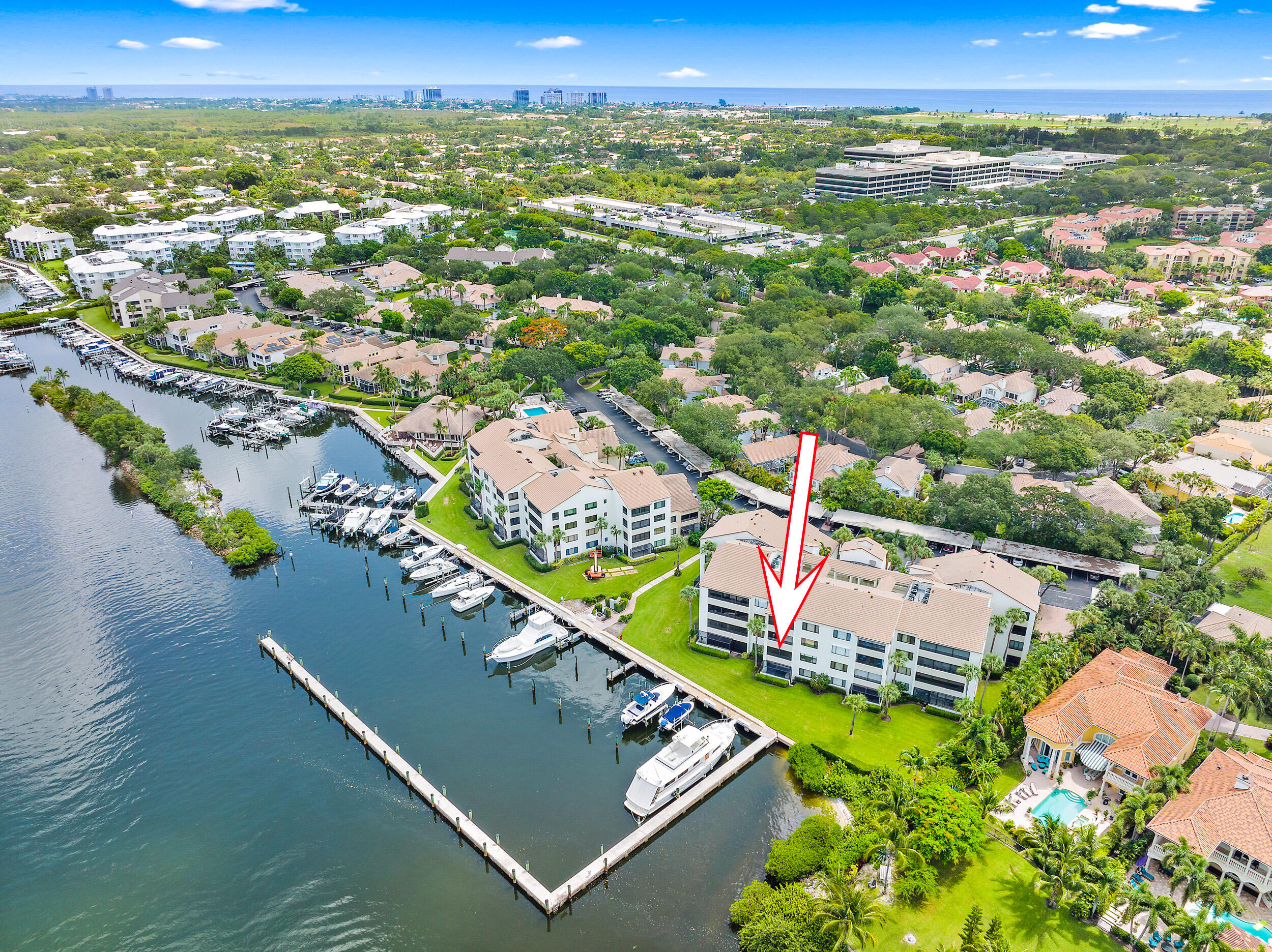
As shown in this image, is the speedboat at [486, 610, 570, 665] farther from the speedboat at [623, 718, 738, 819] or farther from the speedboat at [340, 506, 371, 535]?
the speedboat at [340, 506, 371, 535]

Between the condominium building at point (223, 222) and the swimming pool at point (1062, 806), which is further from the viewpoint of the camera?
the condominium building at point (223, 222)

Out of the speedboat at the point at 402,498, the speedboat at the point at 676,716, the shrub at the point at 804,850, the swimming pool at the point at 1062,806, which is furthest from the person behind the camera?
the speedboat at the point at 402,498

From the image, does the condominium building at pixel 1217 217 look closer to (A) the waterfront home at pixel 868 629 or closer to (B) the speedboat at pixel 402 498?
(A) the waterfront home at pixel 868 629

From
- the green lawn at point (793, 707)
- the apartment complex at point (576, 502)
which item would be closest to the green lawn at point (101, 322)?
the apartment complex at point (576, 502)

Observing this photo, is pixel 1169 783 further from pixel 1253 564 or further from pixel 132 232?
pixel 132 232

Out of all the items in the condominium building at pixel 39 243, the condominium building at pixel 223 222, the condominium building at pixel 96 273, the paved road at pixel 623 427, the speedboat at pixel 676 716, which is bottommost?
the speedboat at pixel 676 716

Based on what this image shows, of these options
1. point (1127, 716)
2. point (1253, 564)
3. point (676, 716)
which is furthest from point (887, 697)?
point (1253, 564)
